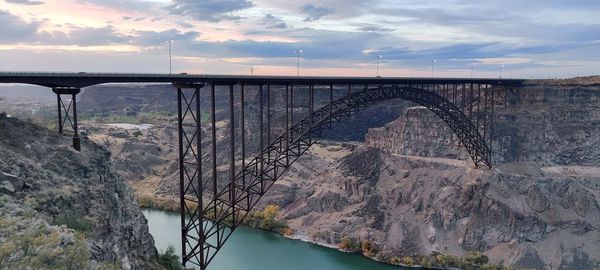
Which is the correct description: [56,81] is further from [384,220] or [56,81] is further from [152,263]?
[384,220]

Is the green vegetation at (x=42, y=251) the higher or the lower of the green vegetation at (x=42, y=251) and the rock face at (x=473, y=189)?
the higher

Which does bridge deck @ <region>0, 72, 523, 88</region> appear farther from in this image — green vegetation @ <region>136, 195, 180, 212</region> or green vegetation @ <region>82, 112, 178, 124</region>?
green vegetation @ <region>82, 112, 178, 124</region>

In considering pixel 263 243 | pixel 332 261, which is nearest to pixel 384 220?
pixel 332 261

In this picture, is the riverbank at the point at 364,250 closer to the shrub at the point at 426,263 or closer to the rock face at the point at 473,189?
the shrub at the point at 426,263

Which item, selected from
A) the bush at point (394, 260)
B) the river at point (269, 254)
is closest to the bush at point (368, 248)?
the river at point (269, 254)

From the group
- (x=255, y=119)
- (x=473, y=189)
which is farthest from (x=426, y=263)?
(x=255, y=119)

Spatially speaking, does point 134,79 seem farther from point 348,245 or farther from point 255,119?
point 255,119
